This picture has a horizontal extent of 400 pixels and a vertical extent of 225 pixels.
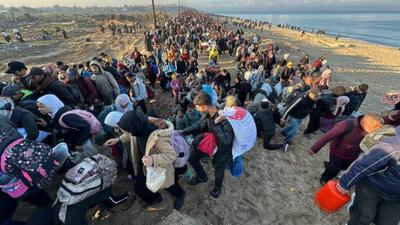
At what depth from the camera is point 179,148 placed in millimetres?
3367

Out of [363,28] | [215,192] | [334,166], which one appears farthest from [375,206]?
[363,28]

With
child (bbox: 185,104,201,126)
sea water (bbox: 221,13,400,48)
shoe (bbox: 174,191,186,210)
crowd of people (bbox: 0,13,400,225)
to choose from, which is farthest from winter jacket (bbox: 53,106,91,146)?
sea water (bbox: 221,13,400,48)

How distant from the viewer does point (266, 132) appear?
5398 millimetres

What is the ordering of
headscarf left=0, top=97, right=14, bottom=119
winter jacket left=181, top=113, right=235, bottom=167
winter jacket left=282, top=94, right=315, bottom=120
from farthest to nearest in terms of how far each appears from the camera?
1. winter jacket left=282, top=94, right=315, bottom=120
2. winter jacket left=181, top=113, right=235, bottom=167
3. headscarf left=0, top=97, right=14, bottom=119

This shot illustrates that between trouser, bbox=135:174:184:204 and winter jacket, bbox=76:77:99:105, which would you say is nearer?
trouser, bbox=135:174:184:204

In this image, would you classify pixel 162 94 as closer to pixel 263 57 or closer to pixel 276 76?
pixel 276 76

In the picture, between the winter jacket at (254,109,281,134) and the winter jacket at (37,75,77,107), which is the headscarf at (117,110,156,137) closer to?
the winter jacket at (37,75,77,107)

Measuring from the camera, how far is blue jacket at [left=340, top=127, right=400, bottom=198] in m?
2.42

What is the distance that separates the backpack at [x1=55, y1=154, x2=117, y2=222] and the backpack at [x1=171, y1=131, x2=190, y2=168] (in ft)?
3.10

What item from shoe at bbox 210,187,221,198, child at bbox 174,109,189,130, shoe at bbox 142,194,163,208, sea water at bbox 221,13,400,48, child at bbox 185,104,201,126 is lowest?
sea water at bbox 221,13,400,48

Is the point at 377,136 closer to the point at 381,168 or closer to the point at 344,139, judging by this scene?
the point at 381,168

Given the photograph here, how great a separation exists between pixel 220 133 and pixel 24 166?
7.95ft

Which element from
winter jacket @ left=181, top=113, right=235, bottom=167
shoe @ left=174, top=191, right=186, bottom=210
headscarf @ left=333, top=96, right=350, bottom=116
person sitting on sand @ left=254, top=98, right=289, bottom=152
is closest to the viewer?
winter jacket @ left=181, top=113, right=235, bottom=167

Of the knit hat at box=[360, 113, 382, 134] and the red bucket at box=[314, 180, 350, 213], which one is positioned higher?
the knit hat at box=[360, 113, 382, 134]
